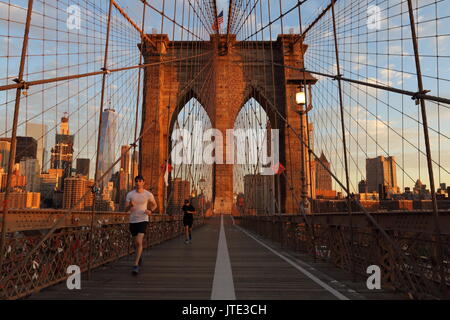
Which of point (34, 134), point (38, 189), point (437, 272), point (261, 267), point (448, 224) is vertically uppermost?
point (34, 134)

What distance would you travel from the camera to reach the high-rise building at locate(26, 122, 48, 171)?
737cm

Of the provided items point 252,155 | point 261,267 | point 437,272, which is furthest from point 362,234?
point 252,155

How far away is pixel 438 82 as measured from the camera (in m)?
5.78

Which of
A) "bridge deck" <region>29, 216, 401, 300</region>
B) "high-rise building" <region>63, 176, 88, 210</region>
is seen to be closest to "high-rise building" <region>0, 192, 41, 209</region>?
"high-rise building" <region>63, 176, 88, 210</region>

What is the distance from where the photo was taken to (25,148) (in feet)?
22.7

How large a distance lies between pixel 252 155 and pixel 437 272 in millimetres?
21898

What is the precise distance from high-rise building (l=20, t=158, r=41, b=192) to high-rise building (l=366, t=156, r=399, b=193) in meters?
7.26

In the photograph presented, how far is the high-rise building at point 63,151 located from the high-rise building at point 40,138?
0.35 metres

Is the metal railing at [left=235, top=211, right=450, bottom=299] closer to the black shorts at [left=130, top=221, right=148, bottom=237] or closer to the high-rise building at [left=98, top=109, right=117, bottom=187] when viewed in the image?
the black shorts at [left=130, top=221, right=148, bottom=237]

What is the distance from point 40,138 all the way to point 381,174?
744cm

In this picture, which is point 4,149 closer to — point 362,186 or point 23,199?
point 23,199

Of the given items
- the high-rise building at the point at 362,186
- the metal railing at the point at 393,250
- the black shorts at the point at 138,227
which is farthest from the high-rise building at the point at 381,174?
the black shorts at the point at 138,227

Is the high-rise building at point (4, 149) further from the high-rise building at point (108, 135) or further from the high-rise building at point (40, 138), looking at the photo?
the high-rise building at point (108, 135)
